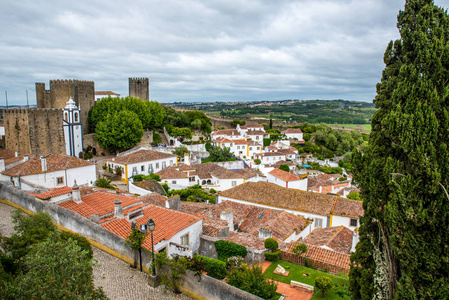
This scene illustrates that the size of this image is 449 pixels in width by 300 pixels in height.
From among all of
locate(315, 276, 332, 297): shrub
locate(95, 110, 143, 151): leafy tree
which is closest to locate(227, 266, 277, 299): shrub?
locate(315, 276, 332, 297): shrub

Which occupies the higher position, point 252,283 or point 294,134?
point 252,283

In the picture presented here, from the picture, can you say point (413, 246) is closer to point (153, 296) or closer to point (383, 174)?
point (383, 174)

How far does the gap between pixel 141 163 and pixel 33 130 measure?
1033 cm

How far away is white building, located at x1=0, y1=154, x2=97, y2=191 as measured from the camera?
724 inches

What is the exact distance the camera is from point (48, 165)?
20.4 m

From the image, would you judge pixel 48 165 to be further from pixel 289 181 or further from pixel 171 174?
pixel 289 181

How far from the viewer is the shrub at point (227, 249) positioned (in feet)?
32.8

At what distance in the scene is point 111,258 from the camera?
8.59 metres

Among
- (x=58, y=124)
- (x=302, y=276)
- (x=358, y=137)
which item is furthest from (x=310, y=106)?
(x=302, y=276)

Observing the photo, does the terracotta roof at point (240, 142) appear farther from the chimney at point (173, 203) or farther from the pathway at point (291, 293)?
the pathway at point (291, 293)

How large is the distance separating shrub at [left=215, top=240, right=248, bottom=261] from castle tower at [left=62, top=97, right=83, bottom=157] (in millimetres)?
27798

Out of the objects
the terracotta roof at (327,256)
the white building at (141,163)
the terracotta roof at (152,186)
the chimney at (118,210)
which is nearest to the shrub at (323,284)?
the terracotta roof at (327,256)

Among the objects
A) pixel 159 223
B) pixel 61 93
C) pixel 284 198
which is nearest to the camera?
pixel 159 223

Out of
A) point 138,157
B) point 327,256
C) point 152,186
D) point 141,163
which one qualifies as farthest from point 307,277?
point 138,157
